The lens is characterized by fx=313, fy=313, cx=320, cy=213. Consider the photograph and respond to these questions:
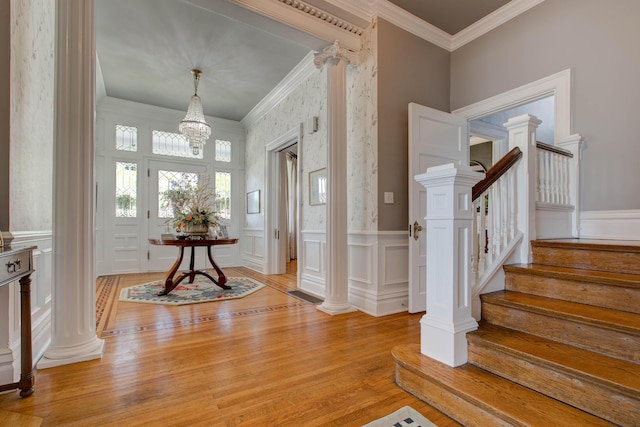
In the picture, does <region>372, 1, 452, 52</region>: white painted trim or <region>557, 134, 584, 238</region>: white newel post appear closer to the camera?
<region>557, 134, 584, 238</region>: white newel post

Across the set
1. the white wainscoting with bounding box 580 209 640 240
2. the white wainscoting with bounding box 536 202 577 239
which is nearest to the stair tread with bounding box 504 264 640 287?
the white wainscoting with bounding box 536 202 577 239

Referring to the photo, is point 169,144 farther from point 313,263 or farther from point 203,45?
point 313,263

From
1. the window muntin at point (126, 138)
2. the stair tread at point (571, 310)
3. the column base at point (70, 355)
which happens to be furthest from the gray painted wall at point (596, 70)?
the window muntin at point (126, 138)

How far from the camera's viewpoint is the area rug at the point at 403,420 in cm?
139

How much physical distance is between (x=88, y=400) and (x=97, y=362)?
19.1 inches

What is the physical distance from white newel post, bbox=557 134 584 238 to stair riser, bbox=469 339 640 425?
6.14 ft

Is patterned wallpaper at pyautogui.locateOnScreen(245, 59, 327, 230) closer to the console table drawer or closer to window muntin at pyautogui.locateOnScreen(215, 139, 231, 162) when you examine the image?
window muntin at pyautogui.locateOnScreen(215, 139, 231, 162)

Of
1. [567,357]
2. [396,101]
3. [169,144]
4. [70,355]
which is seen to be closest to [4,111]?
[70,355]

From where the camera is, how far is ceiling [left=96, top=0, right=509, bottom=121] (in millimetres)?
3070

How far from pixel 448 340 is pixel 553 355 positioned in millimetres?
448

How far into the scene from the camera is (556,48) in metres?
2.89

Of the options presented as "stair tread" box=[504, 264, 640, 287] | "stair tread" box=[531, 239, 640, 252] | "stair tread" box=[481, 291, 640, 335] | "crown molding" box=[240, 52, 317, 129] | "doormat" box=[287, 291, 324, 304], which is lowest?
"doormat" box=[287, 291, 324, 304]

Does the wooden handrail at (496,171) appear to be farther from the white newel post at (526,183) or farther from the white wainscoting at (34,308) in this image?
the white wainscoting at (34,308)

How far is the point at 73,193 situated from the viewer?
1.99 m
